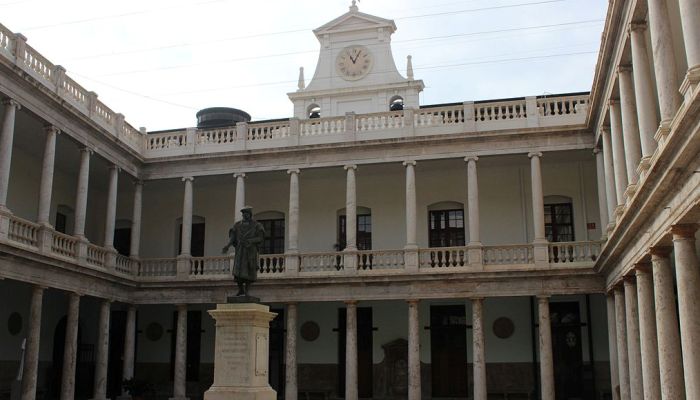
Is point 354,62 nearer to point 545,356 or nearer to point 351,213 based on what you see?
point 351,213

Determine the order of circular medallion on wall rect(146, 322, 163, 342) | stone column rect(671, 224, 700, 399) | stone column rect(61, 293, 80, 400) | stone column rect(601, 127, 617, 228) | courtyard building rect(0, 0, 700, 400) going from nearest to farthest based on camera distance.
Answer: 1. stone column rect(671, 224, 700, 399)
2. stone column rect(601, 127, 617, 228)
3. stone column rect(61, 293, 80, 400)
4. courtyard building rect(0, 0, 700, 400)
5. circular medallion on wall rect(146, 322, 163, 342)

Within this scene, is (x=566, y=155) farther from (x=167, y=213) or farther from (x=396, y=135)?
(x=167, y=213)

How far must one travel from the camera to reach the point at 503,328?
2600 centimetres

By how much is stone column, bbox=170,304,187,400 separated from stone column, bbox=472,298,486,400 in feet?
31.7

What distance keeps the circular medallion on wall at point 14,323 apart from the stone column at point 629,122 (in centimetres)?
1951

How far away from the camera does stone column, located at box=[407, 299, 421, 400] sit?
75.4 ft

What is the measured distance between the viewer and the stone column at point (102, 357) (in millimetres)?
22984

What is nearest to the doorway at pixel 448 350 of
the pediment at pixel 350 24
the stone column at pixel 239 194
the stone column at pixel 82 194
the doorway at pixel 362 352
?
the doorway at pixel 362 352

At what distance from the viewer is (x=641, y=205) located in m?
13.6

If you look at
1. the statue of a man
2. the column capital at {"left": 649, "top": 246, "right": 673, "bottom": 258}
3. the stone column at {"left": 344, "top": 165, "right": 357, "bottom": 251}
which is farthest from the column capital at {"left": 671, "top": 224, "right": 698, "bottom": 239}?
the stone column at {"left": 344, "top": 165, "right": 357, "bottom": 251}

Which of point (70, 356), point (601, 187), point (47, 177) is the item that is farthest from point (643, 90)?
point (70, 356)

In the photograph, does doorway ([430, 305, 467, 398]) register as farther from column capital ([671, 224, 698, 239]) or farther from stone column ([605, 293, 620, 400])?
column capital ([671, 224, 698, 239])

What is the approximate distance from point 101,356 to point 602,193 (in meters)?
16.6

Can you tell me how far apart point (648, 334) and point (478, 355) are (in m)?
8.25
